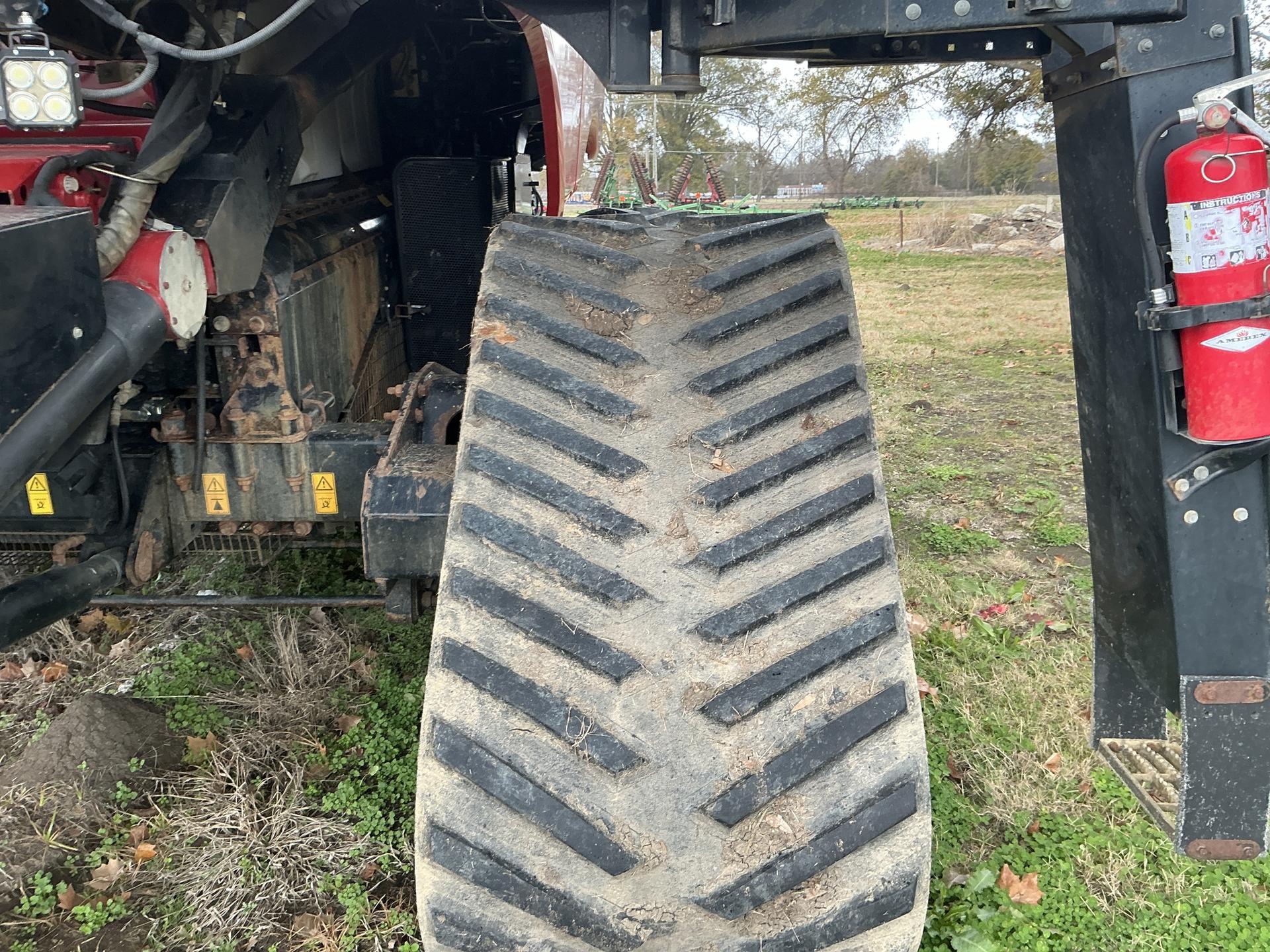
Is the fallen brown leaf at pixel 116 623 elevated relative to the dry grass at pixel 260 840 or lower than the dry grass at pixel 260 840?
elevated

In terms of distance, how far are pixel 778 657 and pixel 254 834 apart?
5.66ft

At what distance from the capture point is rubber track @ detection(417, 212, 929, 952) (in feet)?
4.81

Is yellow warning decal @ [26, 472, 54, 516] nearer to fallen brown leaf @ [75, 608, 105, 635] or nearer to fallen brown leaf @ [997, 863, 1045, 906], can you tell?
fallen brown leaf @ [75, 608, 105, 635]

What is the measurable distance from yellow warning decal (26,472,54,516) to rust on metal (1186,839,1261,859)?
2617 mm

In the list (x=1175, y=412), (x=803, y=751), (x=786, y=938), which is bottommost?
(x=786, y=938)

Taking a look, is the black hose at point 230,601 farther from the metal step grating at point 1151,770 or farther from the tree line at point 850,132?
the tree line at point 850,132

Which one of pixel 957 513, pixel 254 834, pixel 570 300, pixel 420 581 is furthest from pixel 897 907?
pixel 957 513

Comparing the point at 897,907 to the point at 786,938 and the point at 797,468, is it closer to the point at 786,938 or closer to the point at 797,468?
the point at 786,938

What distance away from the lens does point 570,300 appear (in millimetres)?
1928

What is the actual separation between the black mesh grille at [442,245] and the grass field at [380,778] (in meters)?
1.00

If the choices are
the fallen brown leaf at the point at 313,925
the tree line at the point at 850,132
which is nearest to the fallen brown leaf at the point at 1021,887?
the fallen brown leaf at the point at 313,925

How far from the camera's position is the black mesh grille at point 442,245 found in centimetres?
393

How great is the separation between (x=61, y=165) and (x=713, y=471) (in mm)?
1409

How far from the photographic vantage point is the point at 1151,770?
1966 mm
